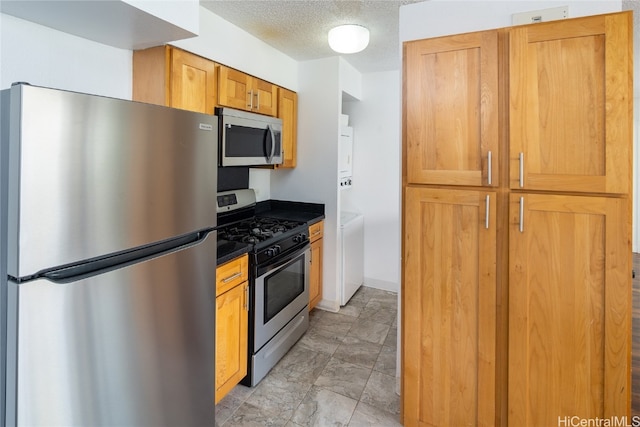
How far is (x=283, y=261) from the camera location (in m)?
2.47

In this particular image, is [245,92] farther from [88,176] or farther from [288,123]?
[88,176]

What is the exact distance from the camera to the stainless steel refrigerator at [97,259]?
3.04 feet

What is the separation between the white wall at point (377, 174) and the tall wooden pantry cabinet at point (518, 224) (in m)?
2.20

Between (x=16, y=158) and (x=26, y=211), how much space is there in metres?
0.14

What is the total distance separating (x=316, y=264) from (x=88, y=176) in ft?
7.82

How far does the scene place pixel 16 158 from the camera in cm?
90

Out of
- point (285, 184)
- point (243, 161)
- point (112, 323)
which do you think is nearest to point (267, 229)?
point (243, 161)

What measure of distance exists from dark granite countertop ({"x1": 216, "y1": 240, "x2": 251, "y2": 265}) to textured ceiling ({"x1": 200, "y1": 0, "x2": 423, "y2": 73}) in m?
1.45

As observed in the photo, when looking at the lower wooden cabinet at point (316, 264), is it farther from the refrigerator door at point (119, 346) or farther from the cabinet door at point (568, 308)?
the cabinet door at point (568, 308)

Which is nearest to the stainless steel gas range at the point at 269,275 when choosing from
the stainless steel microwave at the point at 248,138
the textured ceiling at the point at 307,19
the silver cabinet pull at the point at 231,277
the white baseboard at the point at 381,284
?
the silver cabinet pull at the point at 231,277

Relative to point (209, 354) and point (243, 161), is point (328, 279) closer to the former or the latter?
point (243, 161)

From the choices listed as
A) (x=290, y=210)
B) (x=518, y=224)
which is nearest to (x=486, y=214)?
(x=518, y=224)

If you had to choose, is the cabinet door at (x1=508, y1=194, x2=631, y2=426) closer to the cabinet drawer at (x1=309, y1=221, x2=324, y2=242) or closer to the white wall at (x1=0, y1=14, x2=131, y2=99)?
the cabinet drawer at (x1=309, y1=221, x2=324, y2=242)

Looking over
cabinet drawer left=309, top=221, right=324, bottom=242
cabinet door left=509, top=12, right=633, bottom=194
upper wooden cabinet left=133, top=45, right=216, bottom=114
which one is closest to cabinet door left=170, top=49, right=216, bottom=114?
upper wooden cabinet left=133, top=45, right=216, bottom=114
